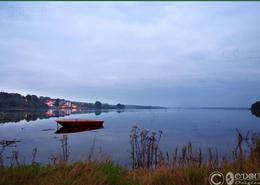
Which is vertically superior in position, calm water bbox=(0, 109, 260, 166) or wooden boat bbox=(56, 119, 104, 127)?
wooden boat bbox=(56, 119, 104, 127)

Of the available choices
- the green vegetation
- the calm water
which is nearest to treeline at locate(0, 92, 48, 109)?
the calm water

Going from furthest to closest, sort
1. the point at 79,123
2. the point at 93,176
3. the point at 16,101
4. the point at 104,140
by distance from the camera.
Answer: the point at 16,101, the point at 79,123, the point at 104,140, the point at 93,176

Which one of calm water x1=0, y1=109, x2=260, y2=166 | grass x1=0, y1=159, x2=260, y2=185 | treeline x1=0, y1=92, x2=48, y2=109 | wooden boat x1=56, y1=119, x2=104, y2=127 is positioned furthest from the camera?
treeline x1=0, y1=92, x2=48, y2=109

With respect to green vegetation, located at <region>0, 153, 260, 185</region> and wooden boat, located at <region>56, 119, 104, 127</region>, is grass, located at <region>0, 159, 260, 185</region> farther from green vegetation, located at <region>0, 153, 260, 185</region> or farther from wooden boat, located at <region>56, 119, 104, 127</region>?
wooden boat, located at <region>56, 119, 104, 127</region>

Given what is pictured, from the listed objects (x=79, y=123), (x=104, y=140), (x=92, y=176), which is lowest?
(x=104, y=140)

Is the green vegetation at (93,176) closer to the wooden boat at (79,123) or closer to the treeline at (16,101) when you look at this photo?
the wooden boat at (79,123)

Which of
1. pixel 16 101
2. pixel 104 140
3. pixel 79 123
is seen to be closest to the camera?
pixel 104 140

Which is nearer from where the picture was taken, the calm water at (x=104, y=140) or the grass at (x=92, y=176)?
the grass at (x=92, y=176)

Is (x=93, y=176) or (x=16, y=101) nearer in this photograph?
(x=93, y=176)

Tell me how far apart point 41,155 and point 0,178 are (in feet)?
60.1

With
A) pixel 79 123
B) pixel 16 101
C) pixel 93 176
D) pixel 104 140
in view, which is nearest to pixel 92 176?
pixel 93 176

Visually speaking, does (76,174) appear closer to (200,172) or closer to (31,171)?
(31,171)

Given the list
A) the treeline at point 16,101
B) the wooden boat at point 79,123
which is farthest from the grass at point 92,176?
the treeline at point 16,101

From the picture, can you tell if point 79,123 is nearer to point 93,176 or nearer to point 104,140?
point 104,140
